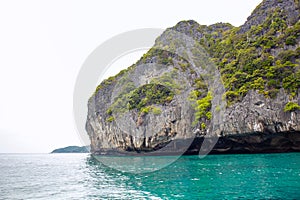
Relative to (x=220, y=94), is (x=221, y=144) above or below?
below

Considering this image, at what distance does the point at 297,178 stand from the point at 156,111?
35.2 metres

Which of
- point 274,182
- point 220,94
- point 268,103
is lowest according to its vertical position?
point 274,182

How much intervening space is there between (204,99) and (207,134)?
7.66 m

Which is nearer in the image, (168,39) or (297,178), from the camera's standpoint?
(297,178)

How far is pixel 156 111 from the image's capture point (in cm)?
5038

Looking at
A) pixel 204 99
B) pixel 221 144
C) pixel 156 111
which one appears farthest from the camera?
pixel 156 111

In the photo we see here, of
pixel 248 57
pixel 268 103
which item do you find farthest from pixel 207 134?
pixel 248 57

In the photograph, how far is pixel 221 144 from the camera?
42.4 meters

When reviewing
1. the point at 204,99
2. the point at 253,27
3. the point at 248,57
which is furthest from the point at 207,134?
the point at 253,27

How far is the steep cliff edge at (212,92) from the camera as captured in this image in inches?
1447

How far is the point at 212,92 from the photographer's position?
157ft

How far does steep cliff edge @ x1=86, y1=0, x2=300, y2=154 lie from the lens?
3675 cm

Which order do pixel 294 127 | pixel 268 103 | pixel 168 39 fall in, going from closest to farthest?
1. pixel 294 127
2. pixel 268 103
3. pixel 168 39

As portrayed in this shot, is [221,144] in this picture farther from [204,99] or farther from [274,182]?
[274,182]
